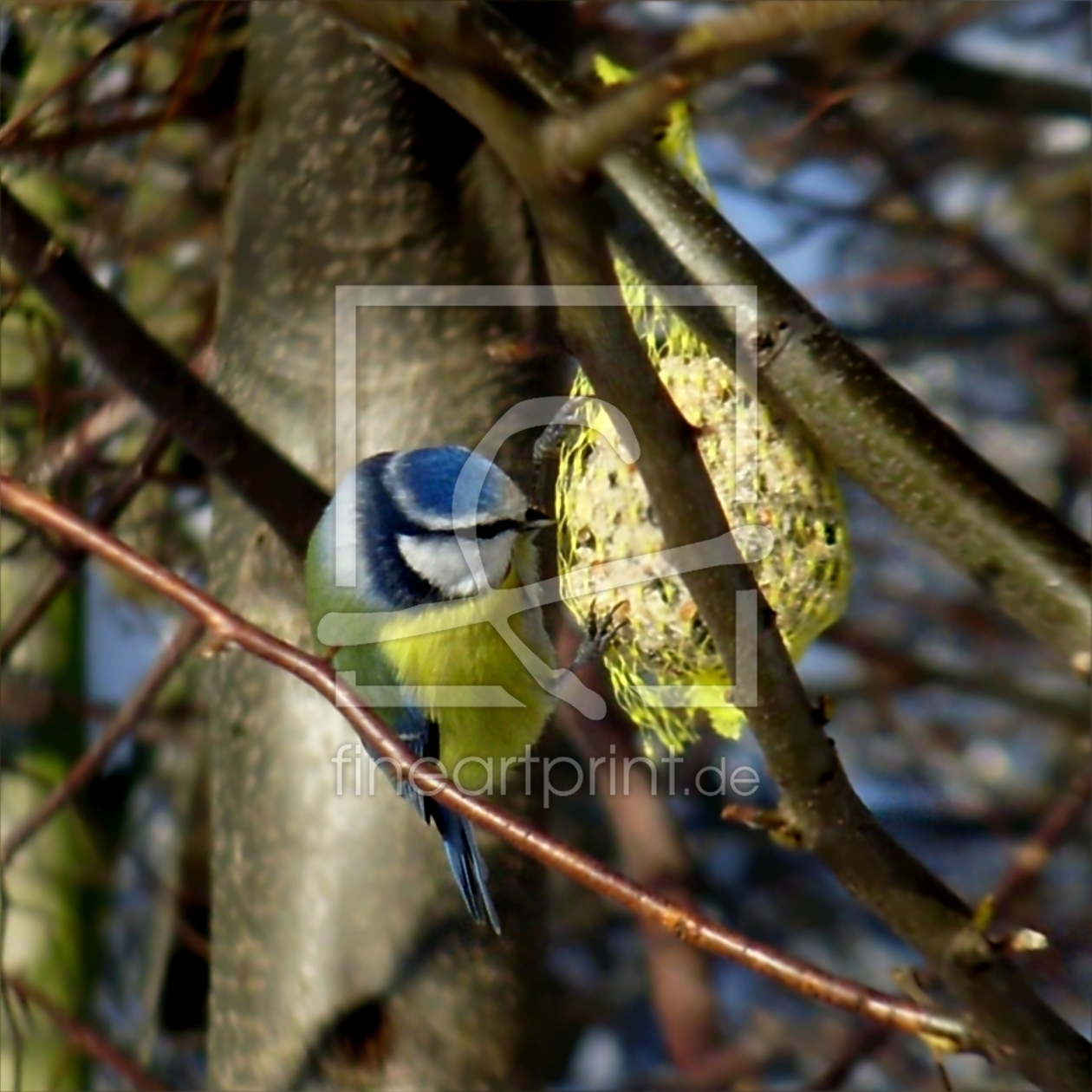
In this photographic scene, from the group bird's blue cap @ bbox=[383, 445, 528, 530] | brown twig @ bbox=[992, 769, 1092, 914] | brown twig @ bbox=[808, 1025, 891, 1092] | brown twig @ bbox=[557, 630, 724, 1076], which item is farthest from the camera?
brown twig @ bbox=[557, 630, 724, 1076]

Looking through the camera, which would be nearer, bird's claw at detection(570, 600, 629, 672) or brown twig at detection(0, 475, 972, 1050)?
brown twig at detection(0, 475, 972, 1050)

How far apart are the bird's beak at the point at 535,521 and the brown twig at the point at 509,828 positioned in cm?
23

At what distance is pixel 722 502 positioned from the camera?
3.32 feet

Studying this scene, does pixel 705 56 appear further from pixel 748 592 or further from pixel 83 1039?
pixel 83 1039

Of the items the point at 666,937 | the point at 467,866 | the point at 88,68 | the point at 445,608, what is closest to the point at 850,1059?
the point at 666,937

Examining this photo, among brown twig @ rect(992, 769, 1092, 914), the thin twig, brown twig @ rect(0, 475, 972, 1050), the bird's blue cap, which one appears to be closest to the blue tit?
the bird's blue cap

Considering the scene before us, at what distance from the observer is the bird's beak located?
3.38 ft

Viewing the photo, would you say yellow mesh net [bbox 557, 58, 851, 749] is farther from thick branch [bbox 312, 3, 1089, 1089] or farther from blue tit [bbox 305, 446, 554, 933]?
thick branch [bbox 312, 3, 1089, 1089]

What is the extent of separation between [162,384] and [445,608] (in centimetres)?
28

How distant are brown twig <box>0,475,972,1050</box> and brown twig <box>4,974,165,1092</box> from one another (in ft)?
2.71

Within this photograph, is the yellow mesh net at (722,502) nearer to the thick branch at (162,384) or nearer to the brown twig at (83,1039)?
the thick branch at (162,384)

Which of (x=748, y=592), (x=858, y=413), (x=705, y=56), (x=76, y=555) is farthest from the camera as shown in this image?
(x=76, y=555)

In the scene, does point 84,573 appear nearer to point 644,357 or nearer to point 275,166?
point 275,166

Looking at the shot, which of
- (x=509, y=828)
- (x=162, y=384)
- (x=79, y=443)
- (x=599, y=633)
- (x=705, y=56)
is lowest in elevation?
(x=509, y=828)
